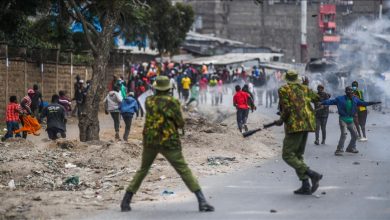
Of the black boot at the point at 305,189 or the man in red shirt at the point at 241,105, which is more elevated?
the man in red shirt at the point at 241,105

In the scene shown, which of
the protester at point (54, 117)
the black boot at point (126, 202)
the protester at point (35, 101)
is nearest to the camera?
the black boot at point (126, 202)

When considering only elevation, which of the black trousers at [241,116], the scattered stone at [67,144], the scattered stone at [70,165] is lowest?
the scattered stone at [70,165]

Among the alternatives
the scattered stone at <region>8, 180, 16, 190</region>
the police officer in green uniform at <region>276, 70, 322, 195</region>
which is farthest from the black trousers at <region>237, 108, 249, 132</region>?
the police officer in green uniform at <region>276, 70, 322, 195</region>

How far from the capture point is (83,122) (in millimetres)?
19547

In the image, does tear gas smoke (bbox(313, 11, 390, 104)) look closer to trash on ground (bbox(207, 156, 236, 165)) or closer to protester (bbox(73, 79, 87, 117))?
protester (bbox(73, 79, 87, 117))

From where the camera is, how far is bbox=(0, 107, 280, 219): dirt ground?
10977mm

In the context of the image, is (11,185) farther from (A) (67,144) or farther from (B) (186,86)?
(B) (186,86)

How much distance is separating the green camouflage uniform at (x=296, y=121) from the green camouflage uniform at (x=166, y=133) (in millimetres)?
1856

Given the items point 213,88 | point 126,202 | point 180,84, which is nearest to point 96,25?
point 180,84

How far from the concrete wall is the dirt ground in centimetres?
5608

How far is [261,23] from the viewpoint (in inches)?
3034

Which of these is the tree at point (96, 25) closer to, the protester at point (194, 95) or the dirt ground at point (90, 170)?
the dirt ground at point (90, 170)

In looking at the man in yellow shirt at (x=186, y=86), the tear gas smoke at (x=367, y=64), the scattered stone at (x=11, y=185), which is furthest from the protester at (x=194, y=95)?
the scattered stone at (x=11, y=185)

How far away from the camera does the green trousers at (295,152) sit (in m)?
11.2
